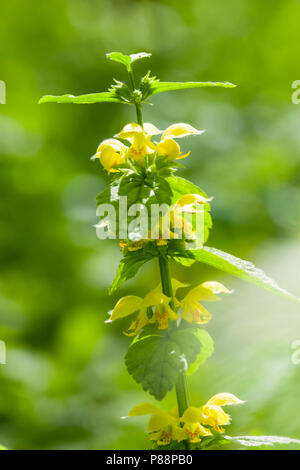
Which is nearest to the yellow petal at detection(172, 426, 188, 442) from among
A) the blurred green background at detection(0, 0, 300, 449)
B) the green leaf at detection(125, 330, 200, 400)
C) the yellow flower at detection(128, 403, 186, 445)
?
the yellow flower at detection(128, 403, 186, 445)

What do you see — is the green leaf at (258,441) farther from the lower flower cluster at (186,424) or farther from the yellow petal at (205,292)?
the yellow petal at (205,292)

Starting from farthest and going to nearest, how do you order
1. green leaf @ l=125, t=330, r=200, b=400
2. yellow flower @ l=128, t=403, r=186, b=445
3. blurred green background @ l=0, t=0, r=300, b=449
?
1. blurred green background @ l=0, t=0, r=300, b=449
2. yellow flower @ l=128, t=403, r=186, b=445
3. green leaf @ l=125, t=330, r=200, b=400

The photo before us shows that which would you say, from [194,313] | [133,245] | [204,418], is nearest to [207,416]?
[204,418]

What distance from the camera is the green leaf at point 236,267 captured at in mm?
547

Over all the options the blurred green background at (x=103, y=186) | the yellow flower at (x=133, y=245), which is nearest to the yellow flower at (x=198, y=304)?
the yellow flower at (x=133, y=245)

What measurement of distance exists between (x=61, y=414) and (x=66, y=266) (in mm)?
806

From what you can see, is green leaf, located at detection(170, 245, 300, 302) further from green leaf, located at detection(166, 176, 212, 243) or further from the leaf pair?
the leaf pair

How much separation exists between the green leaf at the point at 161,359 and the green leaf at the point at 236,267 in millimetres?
95

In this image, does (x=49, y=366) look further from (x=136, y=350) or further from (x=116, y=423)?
(x=136, y=350)

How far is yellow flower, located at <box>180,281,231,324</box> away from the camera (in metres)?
0.65

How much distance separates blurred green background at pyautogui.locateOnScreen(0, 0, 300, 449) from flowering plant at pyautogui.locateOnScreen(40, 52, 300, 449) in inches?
32.0

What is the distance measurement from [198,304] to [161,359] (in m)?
0.12

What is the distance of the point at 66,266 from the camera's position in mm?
2533
